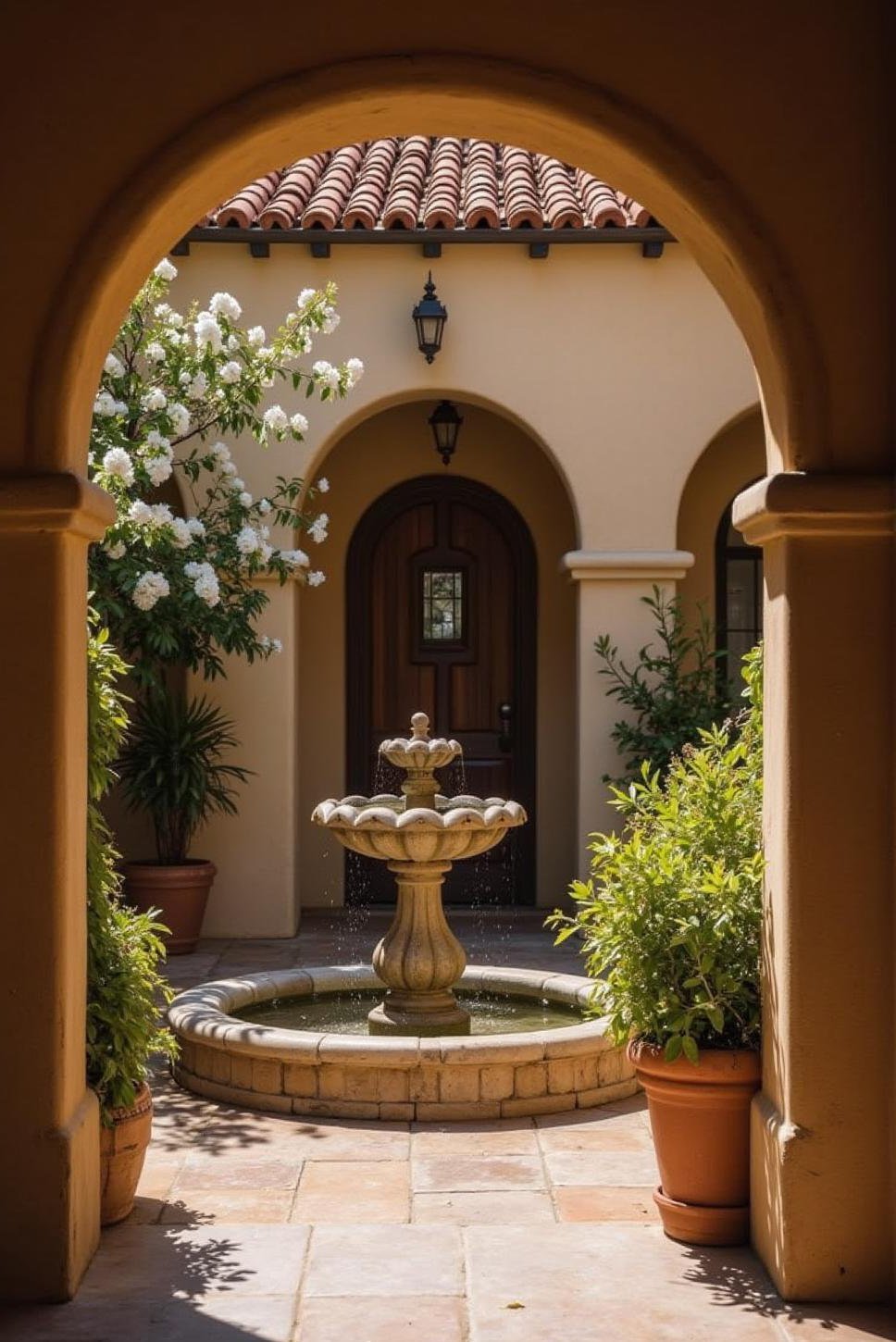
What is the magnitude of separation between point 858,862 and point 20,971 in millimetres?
2347

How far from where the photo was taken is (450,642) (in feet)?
39.7

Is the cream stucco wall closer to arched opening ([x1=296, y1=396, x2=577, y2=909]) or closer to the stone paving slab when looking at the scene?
arched opening ([x1=296, y1=396, x2=577, y2=909])

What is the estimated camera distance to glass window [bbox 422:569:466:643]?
12102mm

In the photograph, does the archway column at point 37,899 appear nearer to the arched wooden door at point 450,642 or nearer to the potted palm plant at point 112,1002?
the potted palm plant at point 112,1002

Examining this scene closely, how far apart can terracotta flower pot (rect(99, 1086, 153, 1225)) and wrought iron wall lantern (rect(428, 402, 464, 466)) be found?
694 cm

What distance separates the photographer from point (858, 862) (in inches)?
185

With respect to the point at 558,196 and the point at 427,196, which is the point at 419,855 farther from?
the point at 427,196

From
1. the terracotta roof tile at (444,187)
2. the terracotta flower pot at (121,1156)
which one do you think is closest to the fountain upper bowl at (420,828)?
the terracotta flower pot at (121,1156)

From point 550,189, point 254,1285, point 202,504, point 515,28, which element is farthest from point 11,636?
point 550,189

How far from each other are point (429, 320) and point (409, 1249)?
22.1ft

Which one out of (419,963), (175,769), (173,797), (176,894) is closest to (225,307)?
(175,769)

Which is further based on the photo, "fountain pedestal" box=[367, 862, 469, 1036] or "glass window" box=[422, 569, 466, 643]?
"glass window" box=[422, 569, 466, 643]

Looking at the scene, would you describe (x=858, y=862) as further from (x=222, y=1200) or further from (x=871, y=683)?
(x=222, y=1200)

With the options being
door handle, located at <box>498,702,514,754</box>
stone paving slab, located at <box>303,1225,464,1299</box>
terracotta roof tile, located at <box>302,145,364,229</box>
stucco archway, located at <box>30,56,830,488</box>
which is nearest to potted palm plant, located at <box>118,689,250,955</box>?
door handle, located at <box>498,702,514,754</box>
